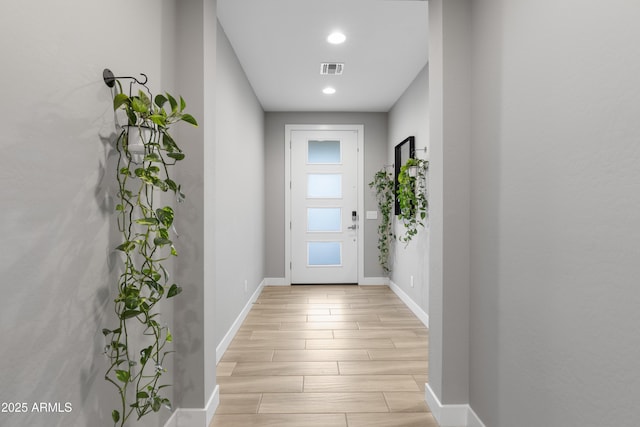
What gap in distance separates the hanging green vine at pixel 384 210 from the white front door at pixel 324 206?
34 centimetres

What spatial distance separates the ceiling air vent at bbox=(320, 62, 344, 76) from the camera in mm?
3701

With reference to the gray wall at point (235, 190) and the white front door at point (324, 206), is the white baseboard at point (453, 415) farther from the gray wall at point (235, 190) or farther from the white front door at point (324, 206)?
the white front door at point (324, 206)

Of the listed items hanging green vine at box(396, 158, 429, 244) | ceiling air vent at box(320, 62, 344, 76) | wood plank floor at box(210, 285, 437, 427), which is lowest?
wood plank floor at box(210, 285, 437, 427)

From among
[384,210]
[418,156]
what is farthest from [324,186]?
[418,156]

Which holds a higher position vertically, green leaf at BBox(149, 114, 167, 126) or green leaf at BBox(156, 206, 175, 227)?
green leaf at BBox(149, 114, 167, 126)

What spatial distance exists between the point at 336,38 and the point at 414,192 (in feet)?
5.51

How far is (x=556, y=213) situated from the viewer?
4.13ft

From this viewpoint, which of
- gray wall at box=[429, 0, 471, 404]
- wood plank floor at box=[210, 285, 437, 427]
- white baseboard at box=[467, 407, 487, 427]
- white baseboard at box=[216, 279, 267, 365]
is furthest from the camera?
white baseboard at box=[216, 279, 267, 365]

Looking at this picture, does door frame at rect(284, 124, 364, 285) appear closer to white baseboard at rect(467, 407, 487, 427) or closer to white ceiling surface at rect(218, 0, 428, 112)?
white ceiling surface at rect(218, 0, 428, 112)

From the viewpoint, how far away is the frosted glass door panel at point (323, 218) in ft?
18.3

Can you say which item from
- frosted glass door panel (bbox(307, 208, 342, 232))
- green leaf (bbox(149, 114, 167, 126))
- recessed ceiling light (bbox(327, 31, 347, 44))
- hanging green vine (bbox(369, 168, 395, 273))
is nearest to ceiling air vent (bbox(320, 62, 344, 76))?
recessed ceiling light (bbox(327, 31, 347, 44))

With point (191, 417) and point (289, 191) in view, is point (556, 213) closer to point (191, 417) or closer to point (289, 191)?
point (191, 417)

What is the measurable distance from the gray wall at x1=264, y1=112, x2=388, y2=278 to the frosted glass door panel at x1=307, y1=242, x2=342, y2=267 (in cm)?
40

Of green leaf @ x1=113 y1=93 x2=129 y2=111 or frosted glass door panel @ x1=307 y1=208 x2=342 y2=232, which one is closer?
green leaf @ x1=113 y1=93 x2=129 y2=111
